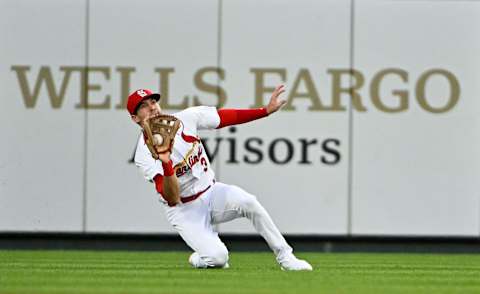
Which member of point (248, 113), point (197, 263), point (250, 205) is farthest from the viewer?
point (197, 263)

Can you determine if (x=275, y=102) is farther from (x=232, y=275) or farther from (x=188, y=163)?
(x=232, y=275)

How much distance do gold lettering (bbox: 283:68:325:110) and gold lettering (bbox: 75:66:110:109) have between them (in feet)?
7.26

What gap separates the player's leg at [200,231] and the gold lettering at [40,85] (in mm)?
5918

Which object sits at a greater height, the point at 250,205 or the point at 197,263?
the point at 250,205

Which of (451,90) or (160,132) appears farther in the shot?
(451,90)

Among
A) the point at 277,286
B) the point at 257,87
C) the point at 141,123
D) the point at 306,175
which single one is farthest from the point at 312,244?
the point at 277,286

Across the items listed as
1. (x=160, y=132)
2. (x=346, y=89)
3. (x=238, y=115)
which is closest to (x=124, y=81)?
(x=346, y=89)

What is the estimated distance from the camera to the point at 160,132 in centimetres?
1211

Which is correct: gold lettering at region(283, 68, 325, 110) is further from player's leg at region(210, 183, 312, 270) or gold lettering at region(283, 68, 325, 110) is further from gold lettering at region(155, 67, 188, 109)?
player's leg at region(210, 183, 312, 270)

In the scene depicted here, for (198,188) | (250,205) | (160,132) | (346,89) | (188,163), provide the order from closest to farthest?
1. (160,132)
2. (250,205)
3. (188,163)
4. (198,188)
5. (346,89)

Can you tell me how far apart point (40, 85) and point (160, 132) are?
661 centimetres

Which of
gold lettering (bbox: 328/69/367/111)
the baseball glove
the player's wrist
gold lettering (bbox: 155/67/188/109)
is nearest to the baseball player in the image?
the baseball glove

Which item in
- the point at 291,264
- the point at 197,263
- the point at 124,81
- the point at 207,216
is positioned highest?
the point at 124,81

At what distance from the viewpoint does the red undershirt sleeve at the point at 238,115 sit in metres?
12.4
